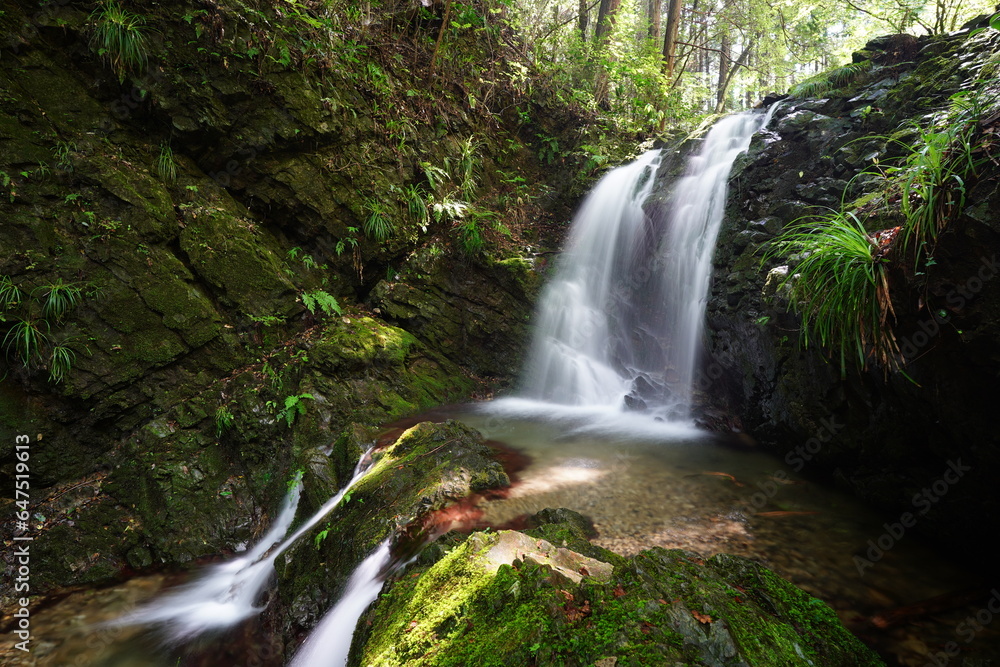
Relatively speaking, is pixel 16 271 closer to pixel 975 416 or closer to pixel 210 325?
pixel 210 325

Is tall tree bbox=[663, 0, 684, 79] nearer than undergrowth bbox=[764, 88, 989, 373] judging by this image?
No

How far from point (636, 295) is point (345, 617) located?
20.7 ft

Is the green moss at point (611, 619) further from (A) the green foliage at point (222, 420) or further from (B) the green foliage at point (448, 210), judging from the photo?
(B) the green foliage at point (448, 210)

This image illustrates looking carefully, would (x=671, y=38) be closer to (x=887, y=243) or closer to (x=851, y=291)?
(x=887, y=243)

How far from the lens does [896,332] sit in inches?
112

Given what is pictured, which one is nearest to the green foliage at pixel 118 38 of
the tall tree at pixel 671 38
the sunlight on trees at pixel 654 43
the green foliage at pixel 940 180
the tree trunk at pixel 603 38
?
the sunlight on trees at pixel 654 43

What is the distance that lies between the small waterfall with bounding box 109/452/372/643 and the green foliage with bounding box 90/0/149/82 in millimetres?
5612

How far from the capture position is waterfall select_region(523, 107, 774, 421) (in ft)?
20.9

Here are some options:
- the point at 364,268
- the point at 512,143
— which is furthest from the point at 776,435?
the point at 512,143

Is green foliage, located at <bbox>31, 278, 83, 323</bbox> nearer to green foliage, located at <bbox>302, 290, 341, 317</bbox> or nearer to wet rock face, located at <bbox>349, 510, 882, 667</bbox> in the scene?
green foliage, located at <bbox>302, 290, 341, 317</bbox>

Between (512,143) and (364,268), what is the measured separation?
475 cm

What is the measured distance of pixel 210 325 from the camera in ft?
18.2

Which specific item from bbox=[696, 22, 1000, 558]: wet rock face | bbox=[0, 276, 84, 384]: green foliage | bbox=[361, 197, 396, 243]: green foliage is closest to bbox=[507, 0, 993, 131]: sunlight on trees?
bbox=[696, 22, 1000, 558]: wet rock face

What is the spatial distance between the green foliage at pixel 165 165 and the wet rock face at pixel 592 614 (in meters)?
6.10
